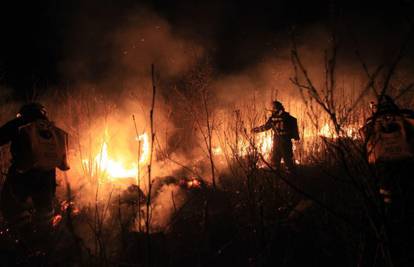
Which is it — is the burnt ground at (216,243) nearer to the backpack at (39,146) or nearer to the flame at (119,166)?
the backpack at (39,146)

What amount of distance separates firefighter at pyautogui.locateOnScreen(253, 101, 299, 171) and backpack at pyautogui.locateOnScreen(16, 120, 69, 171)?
548cm

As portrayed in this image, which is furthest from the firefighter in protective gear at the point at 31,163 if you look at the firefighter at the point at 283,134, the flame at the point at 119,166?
the firefighter at the point at 283,134

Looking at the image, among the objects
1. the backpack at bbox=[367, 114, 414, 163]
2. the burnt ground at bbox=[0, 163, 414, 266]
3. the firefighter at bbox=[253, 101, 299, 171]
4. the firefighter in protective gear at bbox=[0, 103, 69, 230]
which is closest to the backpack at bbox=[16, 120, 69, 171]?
the firefighter in protective gear at bbox=[0, 103, 69, 230]

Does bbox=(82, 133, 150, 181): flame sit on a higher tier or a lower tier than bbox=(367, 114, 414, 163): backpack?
higher

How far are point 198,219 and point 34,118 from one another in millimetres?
2989

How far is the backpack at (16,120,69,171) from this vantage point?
14.6 feet

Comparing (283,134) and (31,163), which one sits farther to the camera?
(283,134)

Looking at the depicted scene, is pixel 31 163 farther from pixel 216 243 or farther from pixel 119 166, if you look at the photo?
pixel 119 166

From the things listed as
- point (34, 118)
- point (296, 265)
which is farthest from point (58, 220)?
point (296, 265)

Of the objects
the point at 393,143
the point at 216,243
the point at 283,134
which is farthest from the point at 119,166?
the point at 393,143

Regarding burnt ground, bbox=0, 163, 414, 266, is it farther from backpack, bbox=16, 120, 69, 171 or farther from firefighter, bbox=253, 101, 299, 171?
firefighter, bbox=253, 101, 299, 171

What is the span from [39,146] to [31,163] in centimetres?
25

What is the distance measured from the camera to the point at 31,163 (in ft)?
14.6

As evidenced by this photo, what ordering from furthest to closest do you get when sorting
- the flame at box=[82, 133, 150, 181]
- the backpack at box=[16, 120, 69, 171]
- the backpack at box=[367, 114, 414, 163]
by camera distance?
the flame at box=[82, 133, 150, 181] < the backpack at box=[16, 120, 69, 171] < the backpack at box=[367, 114, 414, 163]
